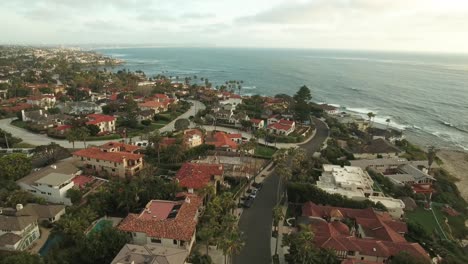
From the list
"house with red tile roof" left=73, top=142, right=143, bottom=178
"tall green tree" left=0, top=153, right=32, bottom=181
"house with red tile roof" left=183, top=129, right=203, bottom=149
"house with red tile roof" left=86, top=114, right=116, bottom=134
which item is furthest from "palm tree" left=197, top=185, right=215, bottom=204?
"house with red tile roof" left=86, top=114, right=116, bottom=134

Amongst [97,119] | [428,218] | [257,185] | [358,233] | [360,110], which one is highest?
[97,119]

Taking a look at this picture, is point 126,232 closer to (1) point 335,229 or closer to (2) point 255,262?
(2) point 255,262

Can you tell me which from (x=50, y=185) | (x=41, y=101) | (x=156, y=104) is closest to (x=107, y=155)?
(x=50, y=185)

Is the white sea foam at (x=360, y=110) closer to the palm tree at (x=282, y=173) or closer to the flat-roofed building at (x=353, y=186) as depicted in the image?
the flat-roofed building at (x=353, y=186)

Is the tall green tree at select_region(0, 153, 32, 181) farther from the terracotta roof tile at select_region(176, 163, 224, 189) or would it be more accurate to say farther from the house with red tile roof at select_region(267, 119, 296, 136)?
the house with red tile roof at select_region(267, 119, 296, 136)

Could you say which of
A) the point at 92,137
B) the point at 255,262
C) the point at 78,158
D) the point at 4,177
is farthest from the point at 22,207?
the point at 92,137

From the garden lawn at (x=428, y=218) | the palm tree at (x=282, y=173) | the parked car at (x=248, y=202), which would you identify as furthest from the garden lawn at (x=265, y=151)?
the garden lawn at (x=428, y=218)

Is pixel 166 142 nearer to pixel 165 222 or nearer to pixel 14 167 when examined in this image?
pixel 14 167

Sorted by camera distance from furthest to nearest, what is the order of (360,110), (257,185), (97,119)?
1. (360,110)
2. (97,119)
3. (257,185)

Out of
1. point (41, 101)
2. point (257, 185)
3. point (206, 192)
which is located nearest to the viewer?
point (206, 192)
